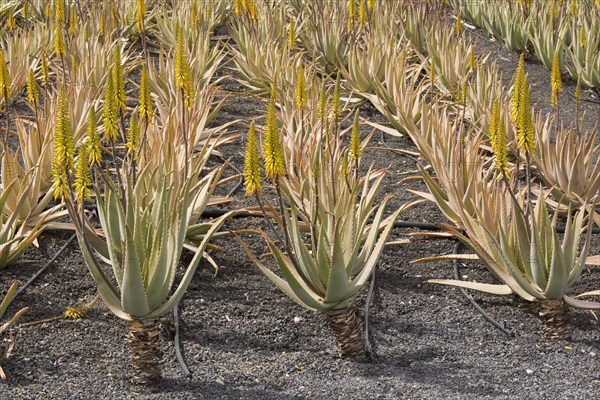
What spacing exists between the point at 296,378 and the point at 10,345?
0.94 m

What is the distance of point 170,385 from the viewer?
110 inches

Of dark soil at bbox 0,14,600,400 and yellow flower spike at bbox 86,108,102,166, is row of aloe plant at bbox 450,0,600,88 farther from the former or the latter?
yellow flower spike at bbox 86,108,102,166

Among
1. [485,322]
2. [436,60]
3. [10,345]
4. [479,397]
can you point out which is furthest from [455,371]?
[436,60]

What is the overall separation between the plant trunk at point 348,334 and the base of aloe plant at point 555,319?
2.23 ft

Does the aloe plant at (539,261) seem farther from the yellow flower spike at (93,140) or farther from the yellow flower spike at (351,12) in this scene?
the yellow flower spike at (351,12)

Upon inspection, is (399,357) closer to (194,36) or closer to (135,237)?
(135,237)

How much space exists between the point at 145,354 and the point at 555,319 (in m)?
1.44

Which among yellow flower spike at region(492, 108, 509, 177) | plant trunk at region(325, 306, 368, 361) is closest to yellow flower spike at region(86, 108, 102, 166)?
plant trunk at region(325, 306, 368, 361)

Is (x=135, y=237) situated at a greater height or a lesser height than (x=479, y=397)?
greater

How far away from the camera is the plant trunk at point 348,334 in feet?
9.62

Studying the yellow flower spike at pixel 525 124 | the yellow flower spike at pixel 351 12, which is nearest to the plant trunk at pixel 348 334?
the yellow flower spike at pixel 525 124

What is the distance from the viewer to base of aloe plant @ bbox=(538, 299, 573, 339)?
3.11 metres

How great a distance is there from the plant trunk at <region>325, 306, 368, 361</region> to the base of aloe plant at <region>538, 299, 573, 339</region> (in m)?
0.68

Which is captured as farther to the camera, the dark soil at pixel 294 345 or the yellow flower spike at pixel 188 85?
the yellow flower spike at pixel 188 85
